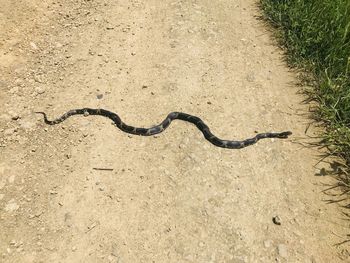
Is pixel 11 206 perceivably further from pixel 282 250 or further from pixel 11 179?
pixel 282 250

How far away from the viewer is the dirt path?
A: 5.76m

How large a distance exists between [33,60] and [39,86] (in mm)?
814

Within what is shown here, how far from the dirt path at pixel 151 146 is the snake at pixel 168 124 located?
120 mm

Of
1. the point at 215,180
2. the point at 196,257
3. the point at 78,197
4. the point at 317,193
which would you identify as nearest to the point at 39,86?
the point at 78,197

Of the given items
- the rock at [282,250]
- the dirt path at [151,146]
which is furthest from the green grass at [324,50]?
the rock at [282,250]

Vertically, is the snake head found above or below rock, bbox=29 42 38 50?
above

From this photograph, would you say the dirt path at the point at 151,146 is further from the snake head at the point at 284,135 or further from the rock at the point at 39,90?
the snake head at the point at 284,135

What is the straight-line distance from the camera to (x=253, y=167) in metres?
6.87

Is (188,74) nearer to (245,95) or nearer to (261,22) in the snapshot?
(245,95)

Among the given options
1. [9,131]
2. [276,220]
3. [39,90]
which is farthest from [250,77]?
[9,131]

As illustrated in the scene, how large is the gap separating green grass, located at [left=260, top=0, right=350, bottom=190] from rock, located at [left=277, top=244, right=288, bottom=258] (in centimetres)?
177

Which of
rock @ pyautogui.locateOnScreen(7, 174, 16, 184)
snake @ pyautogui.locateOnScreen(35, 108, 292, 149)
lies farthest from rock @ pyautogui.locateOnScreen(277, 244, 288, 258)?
rock @ pyautogui.locateOnScreen(7, 174, 16, 184)

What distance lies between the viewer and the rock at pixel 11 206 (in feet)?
19.6

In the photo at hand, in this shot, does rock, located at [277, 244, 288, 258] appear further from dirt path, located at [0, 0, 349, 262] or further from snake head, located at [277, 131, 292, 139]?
snake head, located at [277, 131, 292, 139]
